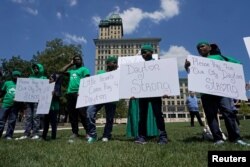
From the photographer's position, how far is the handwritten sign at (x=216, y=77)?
5.77 m

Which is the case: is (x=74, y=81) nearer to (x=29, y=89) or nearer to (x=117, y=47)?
(x=29, y=89)

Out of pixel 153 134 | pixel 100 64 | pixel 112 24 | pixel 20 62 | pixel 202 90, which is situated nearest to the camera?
pixel 202 90

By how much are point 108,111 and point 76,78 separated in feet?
4.08

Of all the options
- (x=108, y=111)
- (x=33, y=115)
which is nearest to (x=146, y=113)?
(x=108, y=111)

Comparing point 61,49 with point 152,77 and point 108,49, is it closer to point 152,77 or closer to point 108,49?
point 152,77

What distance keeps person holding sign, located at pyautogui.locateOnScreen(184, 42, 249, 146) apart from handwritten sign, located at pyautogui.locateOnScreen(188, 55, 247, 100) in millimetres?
170

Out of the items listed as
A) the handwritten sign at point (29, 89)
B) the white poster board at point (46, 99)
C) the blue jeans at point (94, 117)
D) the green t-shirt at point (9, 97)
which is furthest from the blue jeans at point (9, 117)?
the blue jeans at point (94, 117)

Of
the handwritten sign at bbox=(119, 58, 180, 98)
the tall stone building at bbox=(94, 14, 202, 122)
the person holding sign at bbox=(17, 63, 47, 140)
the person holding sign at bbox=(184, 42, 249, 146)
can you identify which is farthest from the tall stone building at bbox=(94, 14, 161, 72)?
the person holding sign at bbox=(184, 42, 249, 146)

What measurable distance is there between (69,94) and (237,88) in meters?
4.02

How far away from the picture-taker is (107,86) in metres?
6.79

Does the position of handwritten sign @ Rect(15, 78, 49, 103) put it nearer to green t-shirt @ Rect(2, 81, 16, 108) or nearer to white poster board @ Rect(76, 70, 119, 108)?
green t-shirt @ Rect(2, 81, 16, 108)

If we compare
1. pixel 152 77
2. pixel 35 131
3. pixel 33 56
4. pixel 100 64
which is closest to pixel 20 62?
pixel 33 56

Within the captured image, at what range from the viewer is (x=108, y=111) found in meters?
7.01

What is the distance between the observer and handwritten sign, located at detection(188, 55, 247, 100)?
227 inches
